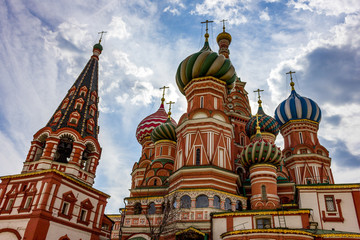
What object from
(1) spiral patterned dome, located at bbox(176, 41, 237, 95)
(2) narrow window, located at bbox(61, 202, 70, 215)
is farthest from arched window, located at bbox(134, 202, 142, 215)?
(1) spiral patterned dome, located at bbox(176, 41, 237, 95)

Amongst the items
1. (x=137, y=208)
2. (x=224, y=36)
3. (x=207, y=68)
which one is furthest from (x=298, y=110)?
(x=137, y=208)

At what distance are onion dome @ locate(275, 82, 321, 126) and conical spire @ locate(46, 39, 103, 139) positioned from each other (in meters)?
20.0

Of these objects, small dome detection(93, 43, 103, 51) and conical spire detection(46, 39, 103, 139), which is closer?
conical spire detection(46, 39, 103, 139)

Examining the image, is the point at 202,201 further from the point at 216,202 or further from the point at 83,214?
the point at 83,214

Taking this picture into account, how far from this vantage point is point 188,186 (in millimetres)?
21125

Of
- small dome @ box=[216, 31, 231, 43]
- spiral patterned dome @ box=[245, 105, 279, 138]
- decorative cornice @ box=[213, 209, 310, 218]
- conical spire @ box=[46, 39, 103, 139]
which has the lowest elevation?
decorative cornice @ box=[213, 209, 310, 218]

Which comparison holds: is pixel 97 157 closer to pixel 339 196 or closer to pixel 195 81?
pixel 195 81

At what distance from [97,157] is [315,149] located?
21.1 metres

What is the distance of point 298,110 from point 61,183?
24.8 metres

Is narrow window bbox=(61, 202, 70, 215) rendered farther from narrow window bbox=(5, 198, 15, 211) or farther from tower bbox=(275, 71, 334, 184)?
tower bbox=(275, 71, 334, 184)

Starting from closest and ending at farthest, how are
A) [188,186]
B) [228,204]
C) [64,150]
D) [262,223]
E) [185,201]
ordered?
[262,223] < [185,201] < [228,204] < [188,186] < [64,150]

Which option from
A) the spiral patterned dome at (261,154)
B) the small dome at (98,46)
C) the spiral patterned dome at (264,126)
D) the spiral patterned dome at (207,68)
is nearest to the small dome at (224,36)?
the spiral patterned dome at (264,126)

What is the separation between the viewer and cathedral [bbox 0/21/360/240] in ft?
57.9

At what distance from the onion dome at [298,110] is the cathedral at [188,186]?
3.62m
